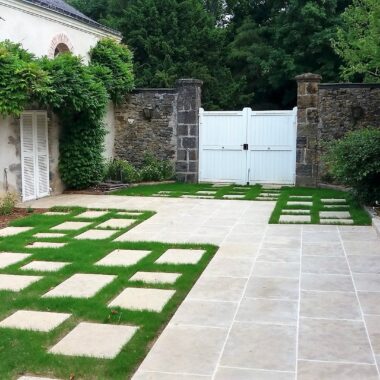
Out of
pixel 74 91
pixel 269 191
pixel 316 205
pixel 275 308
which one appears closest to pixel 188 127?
pixel 269 191

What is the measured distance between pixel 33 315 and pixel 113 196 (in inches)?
274

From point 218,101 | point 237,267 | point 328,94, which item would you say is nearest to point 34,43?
point 328,94

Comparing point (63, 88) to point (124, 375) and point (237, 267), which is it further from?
point (124, 375)

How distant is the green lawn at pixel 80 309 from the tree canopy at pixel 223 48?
14444 millimetres

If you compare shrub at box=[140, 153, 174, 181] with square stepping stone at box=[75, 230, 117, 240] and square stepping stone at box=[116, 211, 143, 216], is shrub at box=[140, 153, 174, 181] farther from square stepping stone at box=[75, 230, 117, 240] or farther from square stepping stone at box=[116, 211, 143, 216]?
square stepping stone at box=[75, 230, 117, 240]

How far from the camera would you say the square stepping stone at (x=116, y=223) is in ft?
26.9

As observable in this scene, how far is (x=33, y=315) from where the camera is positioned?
450cm

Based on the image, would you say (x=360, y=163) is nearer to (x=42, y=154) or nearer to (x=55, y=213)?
(x=55, y=213)

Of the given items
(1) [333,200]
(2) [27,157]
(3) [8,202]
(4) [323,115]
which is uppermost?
(4) [323,115]

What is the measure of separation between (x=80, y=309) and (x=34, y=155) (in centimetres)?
684

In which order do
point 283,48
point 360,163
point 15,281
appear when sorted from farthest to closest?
point 283,48 < point 360,163 < point 15,281

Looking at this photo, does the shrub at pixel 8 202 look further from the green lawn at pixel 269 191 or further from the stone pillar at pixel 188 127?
the stone pillar at pixel 188 127

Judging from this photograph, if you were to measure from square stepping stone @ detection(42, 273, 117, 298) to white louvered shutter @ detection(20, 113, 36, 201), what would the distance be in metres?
5.40

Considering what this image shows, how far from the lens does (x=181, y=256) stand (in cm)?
637
